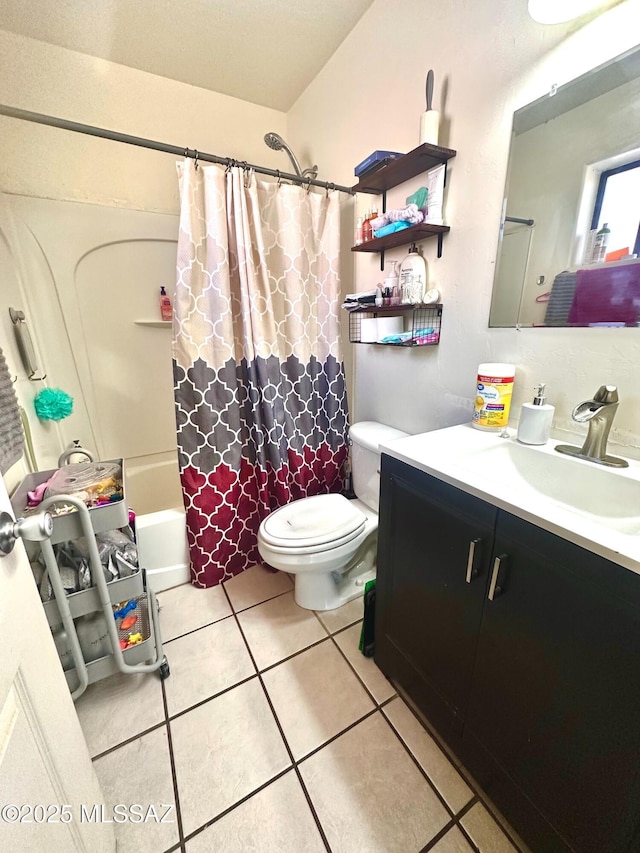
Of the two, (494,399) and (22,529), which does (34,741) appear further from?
(494,399)

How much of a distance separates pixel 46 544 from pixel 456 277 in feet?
5.00

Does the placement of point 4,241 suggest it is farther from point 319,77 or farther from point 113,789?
point 113,789

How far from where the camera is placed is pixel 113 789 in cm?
96

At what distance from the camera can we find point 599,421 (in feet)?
2.79

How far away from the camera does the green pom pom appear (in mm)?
1540

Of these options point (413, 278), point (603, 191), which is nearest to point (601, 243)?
point (603, 191)

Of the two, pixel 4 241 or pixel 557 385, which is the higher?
pixel 4 241

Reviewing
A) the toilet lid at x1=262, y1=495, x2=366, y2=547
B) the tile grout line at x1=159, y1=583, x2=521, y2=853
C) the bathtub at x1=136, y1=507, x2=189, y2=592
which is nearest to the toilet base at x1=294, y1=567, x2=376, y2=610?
the tile grout line at x1=159, y1=583, x2=521, y2=853

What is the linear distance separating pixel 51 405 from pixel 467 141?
1.98 meters

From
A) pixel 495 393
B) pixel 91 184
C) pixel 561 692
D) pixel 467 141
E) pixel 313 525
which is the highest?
pixel 91 184

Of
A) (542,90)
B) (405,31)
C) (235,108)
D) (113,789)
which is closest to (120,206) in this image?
(235,108)

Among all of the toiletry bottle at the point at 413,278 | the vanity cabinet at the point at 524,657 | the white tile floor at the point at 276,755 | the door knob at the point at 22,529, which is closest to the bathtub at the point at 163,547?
the white tile floor at the point at 276,755

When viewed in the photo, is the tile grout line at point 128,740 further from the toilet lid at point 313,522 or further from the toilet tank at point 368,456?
the toilet tank at point 368,456

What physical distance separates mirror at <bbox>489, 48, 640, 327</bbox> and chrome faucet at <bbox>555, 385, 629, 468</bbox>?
19 cm
